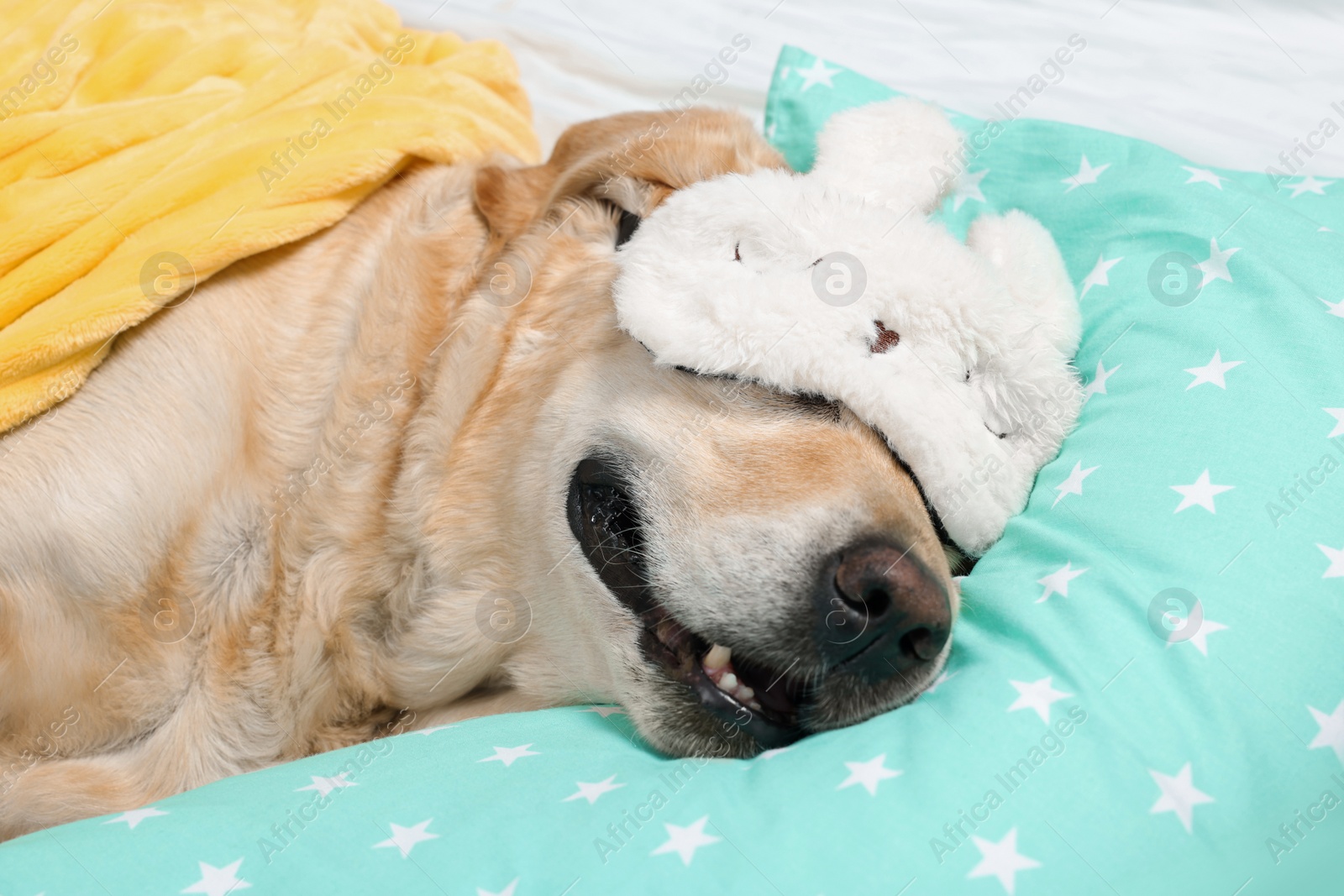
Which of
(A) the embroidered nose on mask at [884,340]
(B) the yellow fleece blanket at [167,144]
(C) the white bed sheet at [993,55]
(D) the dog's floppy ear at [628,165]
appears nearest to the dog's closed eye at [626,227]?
(D) the dog's floppy ear at [628,165]

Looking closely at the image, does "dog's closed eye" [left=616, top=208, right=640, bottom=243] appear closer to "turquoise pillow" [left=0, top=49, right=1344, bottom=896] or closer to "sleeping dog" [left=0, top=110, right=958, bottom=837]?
"sleeping dog" [left=0, top=110, right=958, bottom=837]

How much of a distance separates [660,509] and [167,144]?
5.80ft

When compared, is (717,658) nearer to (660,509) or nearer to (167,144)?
(660,509)

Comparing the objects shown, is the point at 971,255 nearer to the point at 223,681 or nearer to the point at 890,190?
the point at 890,190

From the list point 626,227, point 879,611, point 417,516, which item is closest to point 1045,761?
point 879,611

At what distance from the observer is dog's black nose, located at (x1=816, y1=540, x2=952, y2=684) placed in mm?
1772

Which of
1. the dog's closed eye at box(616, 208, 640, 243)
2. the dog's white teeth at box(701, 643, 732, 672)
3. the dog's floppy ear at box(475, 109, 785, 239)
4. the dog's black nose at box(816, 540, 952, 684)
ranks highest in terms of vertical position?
the dog's floppy ear at box(475, 109, 785, 239)

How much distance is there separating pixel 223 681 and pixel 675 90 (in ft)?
10.0

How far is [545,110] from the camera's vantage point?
14.1 ft

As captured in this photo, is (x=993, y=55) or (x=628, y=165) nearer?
(x=628, y=165)

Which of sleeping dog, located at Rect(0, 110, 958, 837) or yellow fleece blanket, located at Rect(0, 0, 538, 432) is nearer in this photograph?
sleeping dog, located at Rect(0, 110, 958, 837)

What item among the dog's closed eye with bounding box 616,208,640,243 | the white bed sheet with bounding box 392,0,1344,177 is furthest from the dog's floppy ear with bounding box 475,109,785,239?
the white bed sheet with bounding box 392,0,1344,177

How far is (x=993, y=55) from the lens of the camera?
176 inches

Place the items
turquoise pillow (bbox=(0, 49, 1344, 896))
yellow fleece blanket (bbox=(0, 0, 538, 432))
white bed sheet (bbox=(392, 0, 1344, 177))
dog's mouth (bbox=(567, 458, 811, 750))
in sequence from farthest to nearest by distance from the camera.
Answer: white bed sheet (bbox=(392, 0, 1344, 177)) → yellow fleece blanket (bbox=(0, 0, 538, 432)) → dog's mouth (bbox=(567, 458, 811, 750)) → turquoise pillow (bbox=(0, 49, 1344, 896))
